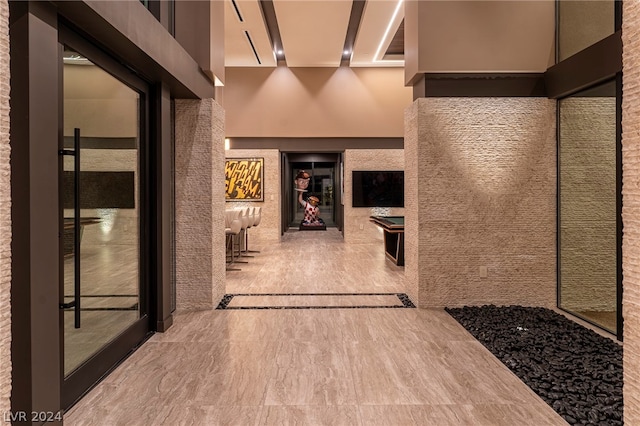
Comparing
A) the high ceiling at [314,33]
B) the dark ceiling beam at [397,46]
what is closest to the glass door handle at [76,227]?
the high ceiling at [314,33]

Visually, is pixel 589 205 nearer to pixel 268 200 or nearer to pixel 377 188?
pixel 377 188

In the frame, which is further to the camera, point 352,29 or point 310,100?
point 310,100

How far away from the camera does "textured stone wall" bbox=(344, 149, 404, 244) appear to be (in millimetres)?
10680

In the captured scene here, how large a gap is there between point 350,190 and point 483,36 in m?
6.39

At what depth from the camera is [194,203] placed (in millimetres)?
4508

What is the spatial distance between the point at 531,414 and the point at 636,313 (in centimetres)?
131

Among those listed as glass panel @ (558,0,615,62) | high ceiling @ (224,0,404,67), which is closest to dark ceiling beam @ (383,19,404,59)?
high ceiling @ (224,0,404,67)

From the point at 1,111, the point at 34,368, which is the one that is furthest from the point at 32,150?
the point at 34,368

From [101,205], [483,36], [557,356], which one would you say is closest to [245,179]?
[483,36]

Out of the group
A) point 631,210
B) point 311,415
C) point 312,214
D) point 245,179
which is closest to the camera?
point 631,210

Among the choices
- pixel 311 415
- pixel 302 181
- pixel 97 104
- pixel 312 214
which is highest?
pixel 302 181

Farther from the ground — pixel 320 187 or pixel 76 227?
pixel 320 187

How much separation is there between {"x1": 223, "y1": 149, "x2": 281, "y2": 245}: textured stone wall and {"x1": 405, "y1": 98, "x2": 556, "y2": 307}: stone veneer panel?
6392mm

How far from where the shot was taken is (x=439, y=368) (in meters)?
3.02
